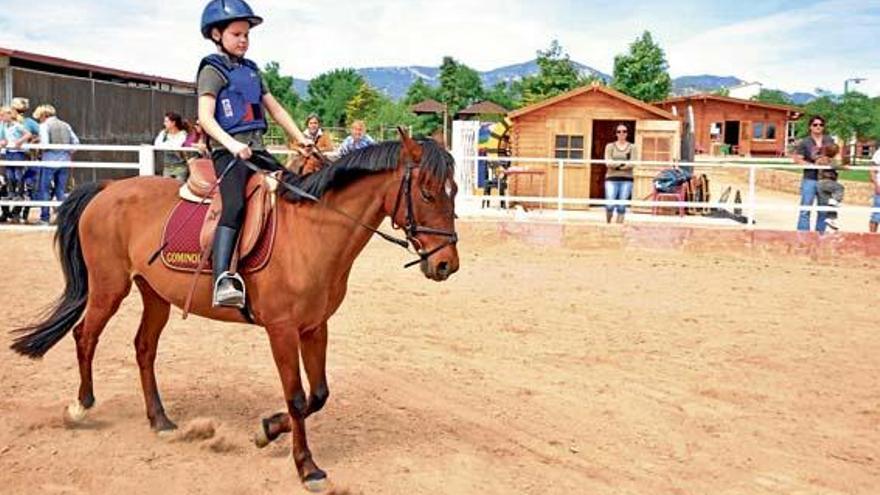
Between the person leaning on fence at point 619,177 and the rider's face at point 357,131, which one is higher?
the rider's face at point 357,131

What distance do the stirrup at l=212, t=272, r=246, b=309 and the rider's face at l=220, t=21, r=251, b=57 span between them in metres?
1.21

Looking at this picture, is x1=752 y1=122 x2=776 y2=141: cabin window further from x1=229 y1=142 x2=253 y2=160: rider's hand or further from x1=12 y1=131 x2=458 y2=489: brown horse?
x1=229 y1=142 x2=253 y2=160: rider's hand

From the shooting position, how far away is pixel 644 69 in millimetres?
50156

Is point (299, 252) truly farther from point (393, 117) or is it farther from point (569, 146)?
point (393, 117)

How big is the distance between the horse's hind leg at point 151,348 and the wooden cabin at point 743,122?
160ft

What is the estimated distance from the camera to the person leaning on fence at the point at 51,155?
1345 centimetres

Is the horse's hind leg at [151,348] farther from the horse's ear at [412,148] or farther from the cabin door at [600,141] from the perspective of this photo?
the cabin door at [600,141]

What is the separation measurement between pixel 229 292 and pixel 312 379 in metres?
0.66

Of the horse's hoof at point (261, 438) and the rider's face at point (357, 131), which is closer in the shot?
the horse's hoof at point (261, 438)

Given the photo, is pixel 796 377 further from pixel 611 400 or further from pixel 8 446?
pixel 8 446

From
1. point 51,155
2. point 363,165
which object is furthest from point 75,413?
point 51,155

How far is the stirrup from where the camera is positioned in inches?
167

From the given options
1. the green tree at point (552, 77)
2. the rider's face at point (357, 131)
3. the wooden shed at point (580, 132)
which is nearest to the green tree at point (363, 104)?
the green tree at point (552, 77)

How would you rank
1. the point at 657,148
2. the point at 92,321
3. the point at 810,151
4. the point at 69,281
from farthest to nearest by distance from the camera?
the point at 657,148, the point at 810,151, the point at 69,281, the point at 92,321
